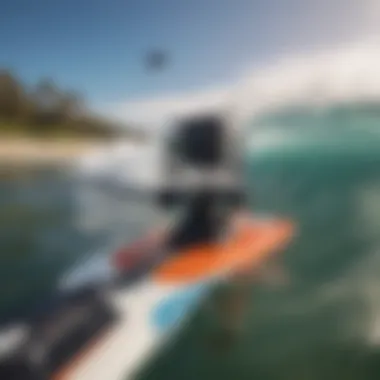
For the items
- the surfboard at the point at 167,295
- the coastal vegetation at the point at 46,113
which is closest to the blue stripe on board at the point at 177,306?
the surfboard at the point at 167,295

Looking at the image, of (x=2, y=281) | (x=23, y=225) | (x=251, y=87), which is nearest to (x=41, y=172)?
(x=23, y=225)

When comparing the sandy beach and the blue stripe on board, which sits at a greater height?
the sandy beach

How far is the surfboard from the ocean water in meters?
0.02

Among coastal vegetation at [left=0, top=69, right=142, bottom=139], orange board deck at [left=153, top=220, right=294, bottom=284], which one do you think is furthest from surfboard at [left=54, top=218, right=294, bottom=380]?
coastal vegetation at [left=0, top=69, right=142, bottom=139]

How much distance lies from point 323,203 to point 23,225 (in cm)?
55

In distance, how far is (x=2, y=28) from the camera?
1.02 meters

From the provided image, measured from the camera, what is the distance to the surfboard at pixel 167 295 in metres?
0.99

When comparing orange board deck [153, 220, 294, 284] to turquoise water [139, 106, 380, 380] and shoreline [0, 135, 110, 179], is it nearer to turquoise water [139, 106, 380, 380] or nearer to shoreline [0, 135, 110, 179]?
turquoise water [139, 106, 380, 380]

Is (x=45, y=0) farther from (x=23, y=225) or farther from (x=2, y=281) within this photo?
(x=2, y=281)

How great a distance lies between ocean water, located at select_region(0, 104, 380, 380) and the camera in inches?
39.2

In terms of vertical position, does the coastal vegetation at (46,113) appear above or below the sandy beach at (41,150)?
above

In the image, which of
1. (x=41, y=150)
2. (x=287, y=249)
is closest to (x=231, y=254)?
(x=287, y=249)

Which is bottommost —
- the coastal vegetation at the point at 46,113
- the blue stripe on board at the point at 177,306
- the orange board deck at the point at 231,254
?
the blue stripe on board at the point at 177,306

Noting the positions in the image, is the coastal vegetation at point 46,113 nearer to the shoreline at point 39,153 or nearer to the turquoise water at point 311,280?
the shoreline at point 39,153
